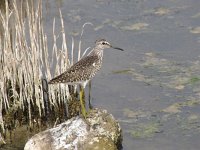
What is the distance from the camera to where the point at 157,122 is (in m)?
13.1

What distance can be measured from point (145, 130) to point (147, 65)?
2724 millimetres

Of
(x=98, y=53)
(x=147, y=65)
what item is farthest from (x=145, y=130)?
(x=147, y=65)

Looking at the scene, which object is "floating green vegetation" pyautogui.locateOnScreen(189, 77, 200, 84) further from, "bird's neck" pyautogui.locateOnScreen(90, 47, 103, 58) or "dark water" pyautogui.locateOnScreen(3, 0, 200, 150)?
"bird's neck" pyautogui.locateOnScreen(90, 47, 103, 58)

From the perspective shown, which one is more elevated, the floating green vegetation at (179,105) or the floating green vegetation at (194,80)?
the floating green vegetation at (194,80)

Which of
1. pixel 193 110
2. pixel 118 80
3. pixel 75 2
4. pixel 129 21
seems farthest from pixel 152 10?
pixel 193 110

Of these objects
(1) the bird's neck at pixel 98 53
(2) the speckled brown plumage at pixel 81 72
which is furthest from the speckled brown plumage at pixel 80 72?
(1) the bird's neck at pixel 98 53

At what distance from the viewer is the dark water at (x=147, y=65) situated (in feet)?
42.2

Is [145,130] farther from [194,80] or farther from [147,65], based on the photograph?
[147,65]

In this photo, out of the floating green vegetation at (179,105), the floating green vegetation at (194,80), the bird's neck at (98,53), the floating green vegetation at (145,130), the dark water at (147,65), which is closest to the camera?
the bird's neck at (98,53)

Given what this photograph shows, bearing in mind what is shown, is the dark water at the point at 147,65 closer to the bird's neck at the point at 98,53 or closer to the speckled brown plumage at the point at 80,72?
the bird's neck at the point at 98,53

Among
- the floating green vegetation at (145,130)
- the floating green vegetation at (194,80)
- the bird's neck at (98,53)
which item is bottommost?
the floating green vegetation at (145,130)

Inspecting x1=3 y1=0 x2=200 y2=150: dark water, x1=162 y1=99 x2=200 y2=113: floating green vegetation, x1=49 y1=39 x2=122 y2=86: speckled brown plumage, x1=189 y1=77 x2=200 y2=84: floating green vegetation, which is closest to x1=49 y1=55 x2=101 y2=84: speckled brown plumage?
x1=49 y1=39 x2=122 y2=86: speckled brown plumage

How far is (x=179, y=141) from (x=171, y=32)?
4759 millimetres

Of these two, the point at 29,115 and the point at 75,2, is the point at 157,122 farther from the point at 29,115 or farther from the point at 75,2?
the point at 75,2
